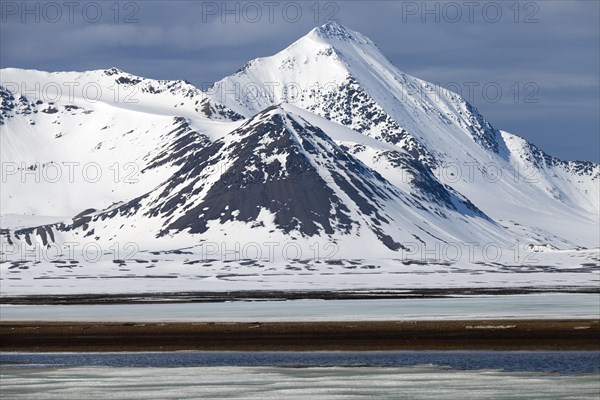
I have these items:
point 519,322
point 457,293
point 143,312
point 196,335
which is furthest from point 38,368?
point 457,293

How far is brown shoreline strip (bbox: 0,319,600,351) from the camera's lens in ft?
254

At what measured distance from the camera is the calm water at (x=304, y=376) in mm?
54781

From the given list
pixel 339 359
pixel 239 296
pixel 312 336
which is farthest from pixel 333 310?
pixel 339 359

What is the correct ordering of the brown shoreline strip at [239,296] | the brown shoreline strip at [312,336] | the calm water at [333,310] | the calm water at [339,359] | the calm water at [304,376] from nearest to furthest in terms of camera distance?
the calm water at [304,376], the calm water at [339,359], the brown shoreline strip at [312,336], the calm water at [333,310], the brown shoreline strip at [239,296]

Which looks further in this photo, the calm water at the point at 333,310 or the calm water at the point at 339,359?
the calm water at the point at 333,310

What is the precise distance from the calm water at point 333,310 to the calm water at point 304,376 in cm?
2877

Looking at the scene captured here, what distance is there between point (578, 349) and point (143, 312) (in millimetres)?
59487

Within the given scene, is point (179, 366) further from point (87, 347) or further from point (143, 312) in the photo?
point (143, 312)

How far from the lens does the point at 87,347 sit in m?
82.2

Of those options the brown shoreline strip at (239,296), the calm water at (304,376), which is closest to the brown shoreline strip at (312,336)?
the calm water at (304,376)

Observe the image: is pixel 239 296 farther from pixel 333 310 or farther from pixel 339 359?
pixel 339 359

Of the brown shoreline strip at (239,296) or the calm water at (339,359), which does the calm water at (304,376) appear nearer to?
the calm water at (339,359)

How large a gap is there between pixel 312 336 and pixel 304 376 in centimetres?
2380

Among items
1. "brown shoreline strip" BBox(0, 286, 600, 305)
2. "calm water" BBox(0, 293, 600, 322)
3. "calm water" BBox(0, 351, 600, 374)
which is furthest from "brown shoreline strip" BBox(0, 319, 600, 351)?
"brown shoreline strip" BBox(0, 286, 600, 305)
